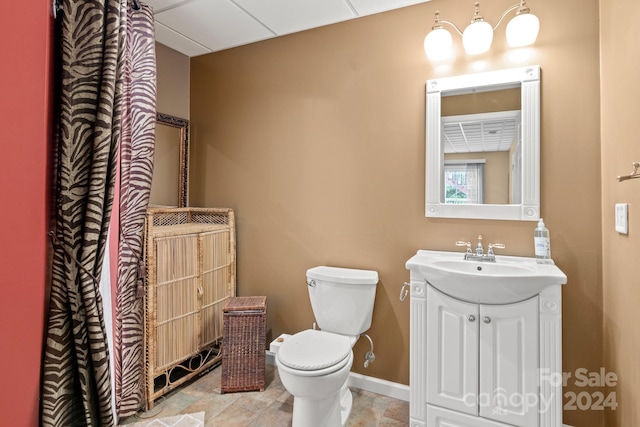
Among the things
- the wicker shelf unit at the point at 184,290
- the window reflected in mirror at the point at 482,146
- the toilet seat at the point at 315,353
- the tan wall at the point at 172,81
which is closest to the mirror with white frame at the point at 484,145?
the window reflected in mirror at the point at 482,146

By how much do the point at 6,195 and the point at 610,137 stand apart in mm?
2142

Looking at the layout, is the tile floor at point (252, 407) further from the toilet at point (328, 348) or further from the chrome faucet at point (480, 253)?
the chrome faucet at point (480, 253)

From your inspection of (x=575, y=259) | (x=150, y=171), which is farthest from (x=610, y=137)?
(x=150, y=171)

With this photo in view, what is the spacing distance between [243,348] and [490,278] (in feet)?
5.08

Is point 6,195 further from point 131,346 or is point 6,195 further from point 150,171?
point 131,346

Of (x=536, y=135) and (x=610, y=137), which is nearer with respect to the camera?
(x=610, y=137)

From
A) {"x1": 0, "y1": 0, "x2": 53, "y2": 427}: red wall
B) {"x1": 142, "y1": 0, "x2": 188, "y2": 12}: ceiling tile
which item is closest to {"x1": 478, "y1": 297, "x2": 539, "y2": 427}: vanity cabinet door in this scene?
{"x1": 0, "y1": 0, "x2": 53, "y2": 427}: red wall

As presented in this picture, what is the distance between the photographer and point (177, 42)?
99.6 inches

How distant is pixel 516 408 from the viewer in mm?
1431

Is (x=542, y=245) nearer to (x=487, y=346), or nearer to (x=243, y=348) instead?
(x=487, y=346)

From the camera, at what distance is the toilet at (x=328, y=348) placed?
1.53 m

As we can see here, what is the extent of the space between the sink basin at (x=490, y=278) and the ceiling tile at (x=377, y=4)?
1.54 meters

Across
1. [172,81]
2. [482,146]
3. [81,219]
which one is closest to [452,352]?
[482,146]

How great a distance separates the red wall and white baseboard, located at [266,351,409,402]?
1788 millimetres
